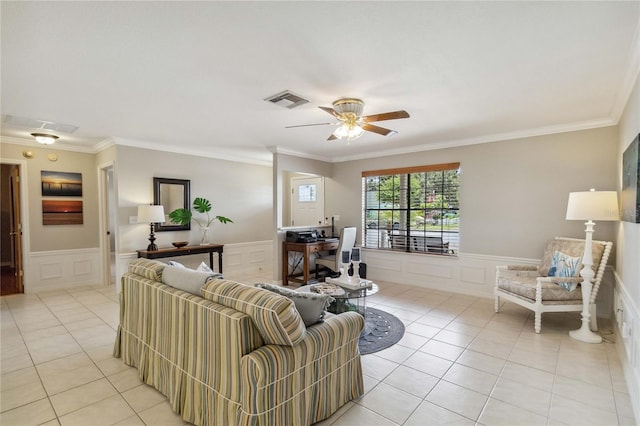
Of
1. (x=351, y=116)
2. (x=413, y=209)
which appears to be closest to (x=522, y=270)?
(x=413, y=209)

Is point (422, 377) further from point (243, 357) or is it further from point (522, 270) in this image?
point (522, 270)

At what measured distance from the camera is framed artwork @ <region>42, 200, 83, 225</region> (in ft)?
16.7

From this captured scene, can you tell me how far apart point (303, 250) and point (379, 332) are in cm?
225

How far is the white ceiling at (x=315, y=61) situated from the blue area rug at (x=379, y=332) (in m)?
2.42

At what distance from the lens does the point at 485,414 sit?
2068 mm

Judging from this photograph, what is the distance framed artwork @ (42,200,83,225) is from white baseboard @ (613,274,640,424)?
7.19 meters

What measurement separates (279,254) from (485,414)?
13.1 feet

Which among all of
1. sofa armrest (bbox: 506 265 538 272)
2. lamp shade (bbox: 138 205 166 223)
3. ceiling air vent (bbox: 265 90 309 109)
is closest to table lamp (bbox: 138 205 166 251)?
lamp shade (bbox: 138 205 166 223)

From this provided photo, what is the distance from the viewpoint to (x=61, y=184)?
5.22m

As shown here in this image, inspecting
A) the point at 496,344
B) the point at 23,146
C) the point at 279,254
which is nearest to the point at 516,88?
the point at 496,344

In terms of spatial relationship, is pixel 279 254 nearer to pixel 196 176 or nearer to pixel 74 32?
pixel 196 176

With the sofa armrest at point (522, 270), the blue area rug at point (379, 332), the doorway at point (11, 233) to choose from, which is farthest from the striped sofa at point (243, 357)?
the doorway at point (11, 233)

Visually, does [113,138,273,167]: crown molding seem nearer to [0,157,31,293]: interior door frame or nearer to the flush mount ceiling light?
the flush mount ceiling light

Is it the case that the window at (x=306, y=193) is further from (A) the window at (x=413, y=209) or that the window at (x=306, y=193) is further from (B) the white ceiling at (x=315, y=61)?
(B) the white ceiling at (x=315, y=61)
